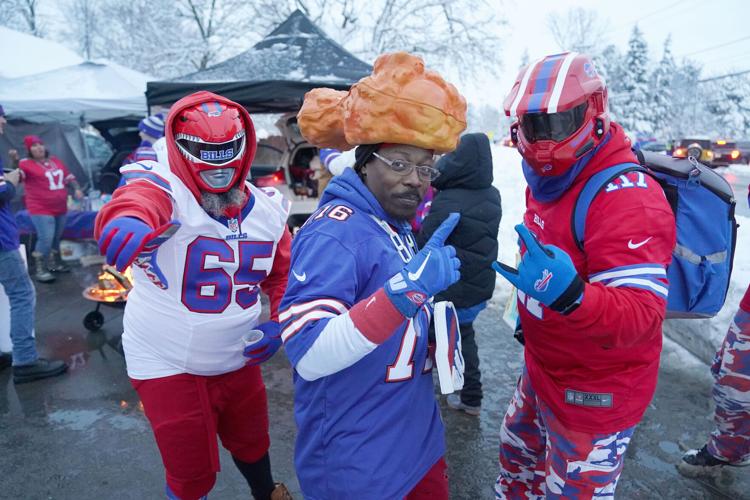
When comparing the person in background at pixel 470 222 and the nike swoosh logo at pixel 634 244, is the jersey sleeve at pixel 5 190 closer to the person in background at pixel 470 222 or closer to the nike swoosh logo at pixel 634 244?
the person in background at pixel 470 222

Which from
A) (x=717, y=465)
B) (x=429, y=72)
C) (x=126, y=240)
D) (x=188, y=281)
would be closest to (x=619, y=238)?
(x=429, y=72)

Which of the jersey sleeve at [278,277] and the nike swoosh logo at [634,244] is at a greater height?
the nike swoosh logo at [634,244]

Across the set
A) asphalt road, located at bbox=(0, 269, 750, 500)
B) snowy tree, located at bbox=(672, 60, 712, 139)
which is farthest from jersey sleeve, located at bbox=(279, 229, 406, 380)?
snowy tree, located at bbox=(672, 60, 712, 139)

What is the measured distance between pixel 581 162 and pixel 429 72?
2.16 ft

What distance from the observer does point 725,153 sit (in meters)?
24.8

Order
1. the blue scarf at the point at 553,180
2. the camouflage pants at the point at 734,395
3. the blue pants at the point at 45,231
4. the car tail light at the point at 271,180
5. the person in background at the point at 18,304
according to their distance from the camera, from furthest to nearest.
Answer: the car tail light at the point at 271,180 → the blue pants at the point at 45,231 → the person in background at the point at 18,304 → the camouflage pants at the point at 734,395 → the blue scarf at the point at 553,180

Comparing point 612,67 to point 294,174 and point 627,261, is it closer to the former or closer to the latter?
point 294,174

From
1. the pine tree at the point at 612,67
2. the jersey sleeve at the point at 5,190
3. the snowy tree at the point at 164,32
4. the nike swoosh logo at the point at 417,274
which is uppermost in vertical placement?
the pine tree at the point at 612,67

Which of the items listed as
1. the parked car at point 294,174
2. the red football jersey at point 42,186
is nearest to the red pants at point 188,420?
the parked car at point 294,174

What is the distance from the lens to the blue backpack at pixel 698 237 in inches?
72.1

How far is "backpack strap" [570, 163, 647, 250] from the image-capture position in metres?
1.64

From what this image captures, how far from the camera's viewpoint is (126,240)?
1.43 meters

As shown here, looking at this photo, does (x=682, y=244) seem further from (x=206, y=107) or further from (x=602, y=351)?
(x=206, y=107)

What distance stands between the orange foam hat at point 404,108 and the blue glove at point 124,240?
2.41 feet
